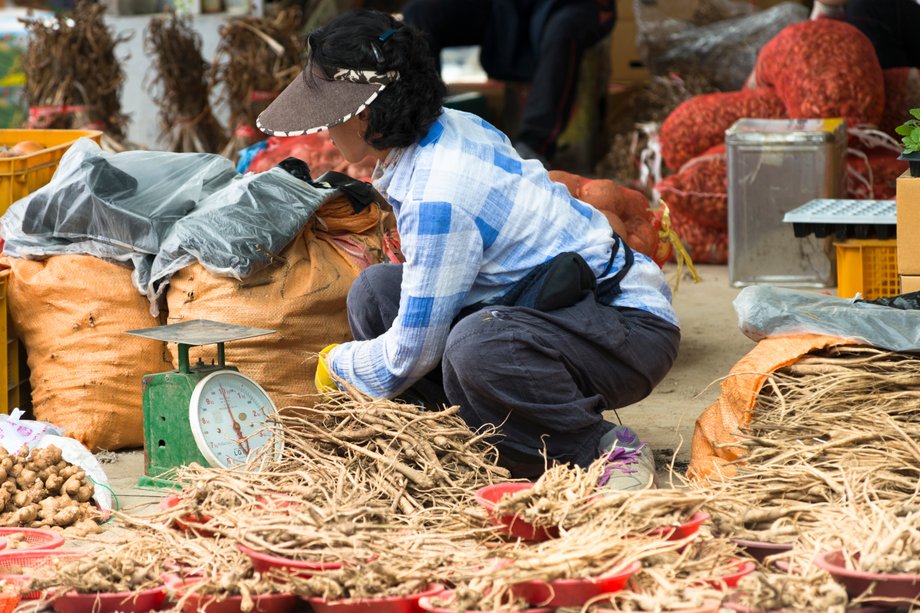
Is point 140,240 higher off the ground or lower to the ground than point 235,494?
higher

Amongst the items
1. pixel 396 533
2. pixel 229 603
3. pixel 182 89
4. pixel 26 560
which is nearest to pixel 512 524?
pixel 396 533

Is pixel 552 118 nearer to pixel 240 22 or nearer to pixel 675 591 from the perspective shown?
pixel 240 22

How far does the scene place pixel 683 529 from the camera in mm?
2285

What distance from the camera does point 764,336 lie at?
3.11 meters

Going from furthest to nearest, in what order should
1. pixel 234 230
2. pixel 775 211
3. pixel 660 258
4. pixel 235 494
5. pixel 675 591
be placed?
pixel 775 211 → pixel 660 258 → pixel 234 230 → pixel 235 494 → pixel 675 591

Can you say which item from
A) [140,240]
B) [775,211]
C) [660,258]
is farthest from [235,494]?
[775,211]

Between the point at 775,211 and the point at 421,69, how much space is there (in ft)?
8.95

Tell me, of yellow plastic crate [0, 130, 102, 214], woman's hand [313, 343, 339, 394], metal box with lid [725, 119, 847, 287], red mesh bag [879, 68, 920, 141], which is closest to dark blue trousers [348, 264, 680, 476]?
woman's hand [313, 343, 339, 394]

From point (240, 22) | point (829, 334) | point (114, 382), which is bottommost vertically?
point (114, 382)

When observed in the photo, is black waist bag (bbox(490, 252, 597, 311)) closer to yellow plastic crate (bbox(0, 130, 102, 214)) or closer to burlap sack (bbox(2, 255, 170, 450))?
burlap sack (bbox(2, 255, 170, 450))

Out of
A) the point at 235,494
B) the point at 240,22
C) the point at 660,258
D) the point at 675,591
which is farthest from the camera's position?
the point at 240,22

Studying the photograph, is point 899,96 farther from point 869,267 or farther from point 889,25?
point 869,267

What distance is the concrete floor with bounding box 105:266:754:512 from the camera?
3.39 metres

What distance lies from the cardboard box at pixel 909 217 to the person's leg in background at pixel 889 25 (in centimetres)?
282
